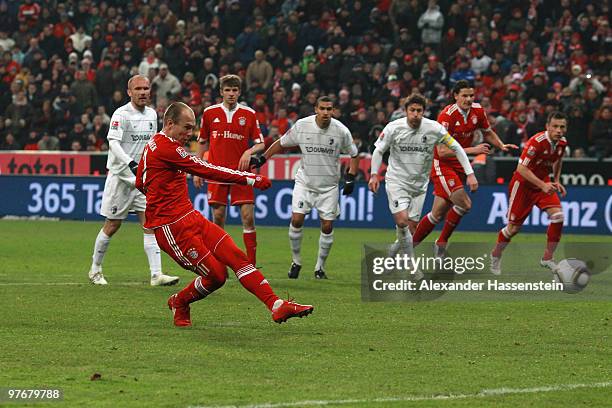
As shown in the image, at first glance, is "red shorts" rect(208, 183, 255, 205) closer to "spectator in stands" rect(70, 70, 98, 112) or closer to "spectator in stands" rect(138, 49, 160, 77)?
"spectator in stands" rect(138, 49, 160, 77)

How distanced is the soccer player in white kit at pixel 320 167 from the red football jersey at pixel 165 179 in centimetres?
493

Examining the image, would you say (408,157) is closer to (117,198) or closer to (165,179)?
(117,198)

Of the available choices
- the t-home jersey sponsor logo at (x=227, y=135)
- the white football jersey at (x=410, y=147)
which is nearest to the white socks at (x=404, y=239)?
the white football jersey at (x=410, y=147)

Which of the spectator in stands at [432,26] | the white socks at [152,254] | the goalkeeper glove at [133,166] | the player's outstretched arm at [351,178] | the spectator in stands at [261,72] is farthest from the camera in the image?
the spectator in stands at [261,72]

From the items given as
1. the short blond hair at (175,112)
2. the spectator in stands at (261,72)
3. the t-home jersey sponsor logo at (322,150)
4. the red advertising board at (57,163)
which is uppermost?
the spectator in stands at (261,72)

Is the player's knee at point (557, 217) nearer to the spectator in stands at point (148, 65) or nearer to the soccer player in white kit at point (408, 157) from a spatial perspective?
the soccer player in white kit at point (408, 157)

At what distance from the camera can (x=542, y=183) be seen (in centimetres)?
1478

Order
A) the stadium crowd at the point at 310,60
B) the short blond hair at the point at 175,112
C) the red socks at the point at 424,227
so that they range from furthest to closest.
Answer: the stadium crowd at the point at 310,60, the red socks at the point at 424,227, the short blond hair at the point at 175,112

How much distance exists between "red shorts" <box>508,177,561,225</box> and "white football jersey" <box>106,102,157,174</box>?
4.65 meters

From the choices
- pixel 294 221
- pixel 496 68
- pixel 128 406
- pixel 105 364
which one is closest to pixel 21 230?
pixel 294 221

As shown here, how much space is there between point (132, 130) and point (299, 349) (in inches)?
209

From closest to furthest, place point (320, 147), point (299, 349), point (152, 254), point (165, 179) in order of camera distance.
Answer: point (299, 349)
point (165, 179)
point (152, 254)
point (320, 147)

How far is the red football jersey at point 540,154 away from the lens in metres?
15.0

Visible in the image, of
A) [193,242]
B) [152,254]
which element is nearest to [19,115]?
[152,254]
